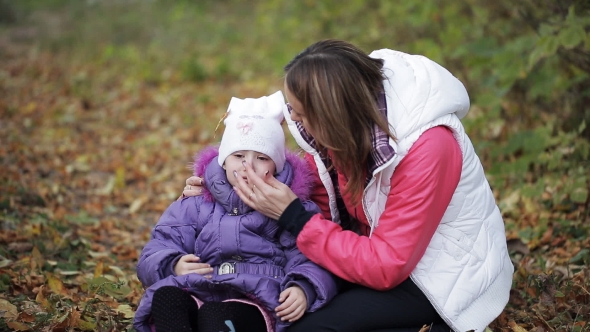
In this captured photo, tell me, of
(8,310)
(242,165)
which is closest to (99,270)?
(8,310)

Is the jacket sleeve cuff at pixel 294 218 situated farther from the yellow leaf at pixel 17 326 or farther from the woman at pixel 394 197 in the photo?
the yellow leaf at pixel 17 326

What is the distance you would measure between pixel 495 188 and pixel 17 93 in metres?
7.24

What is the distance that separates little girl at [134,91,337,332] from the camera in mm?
2469

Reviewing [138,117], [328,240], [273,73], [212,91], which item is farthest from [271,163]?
[273,73]

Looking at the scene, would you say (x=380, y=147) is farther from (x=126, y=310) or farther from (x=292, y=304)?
(x=126, y=310)

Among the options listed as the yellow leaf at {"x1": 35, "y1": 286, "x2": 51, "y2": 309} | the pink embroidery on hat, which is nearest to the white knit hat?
the pink embroidery on hat

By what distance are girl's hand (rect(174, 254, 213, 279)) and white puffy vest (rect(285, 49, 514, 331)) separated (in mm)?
669

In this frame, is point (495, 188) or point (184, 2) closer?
point (495, 188)

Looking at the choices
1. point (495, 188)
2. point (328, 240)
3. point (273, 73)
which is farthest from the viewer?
point (273, 73)

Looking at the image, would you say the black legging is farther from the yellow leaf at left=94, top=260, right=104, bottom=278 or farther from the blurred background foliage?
the yellow leaf at left=94, top=260, right=104, bottom=278

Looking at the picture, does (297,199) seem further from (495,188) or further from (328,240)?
(495,188)

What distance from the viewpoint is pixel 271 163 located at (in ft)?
9.22

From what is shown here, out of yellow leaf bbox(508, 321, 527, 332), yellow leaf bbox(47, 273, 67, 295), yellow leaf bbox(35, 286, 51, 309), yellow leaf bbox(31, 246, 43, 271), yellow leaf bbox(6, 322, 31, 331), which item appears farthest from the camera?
yellow leaf bbox(31, 246, 43, 271)

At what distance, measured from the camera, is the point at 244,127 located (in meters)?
2.78
